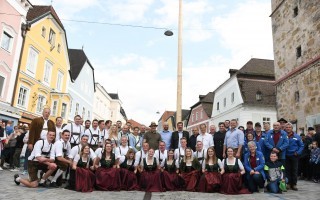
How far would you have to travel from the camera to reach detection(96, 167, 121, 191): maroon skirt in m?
7.19

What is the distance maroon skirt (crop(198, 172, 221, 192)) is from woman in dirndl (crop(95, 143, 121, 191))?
227 centimetres

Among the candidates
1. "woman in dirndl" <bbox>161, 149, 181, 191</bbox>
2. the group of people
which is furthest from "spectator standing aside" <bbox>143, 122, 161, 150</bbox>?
"woman in dirndl" <bbox>161, 149, 181, 191</bbox>

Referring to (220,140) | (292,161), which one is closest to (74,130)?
(220,140)

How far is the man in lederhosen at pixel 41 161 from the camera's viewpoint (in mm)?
7027

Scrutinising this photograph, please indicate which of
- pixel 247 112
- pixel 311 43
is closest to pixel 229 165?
pixel 311 43

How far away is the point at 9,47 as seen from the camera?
17.1 metres

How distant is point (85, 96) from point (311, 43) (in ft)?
81.1

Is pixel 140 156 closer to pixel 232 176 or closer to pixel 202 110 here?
pixel 232 176

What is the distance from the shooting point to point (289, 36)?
613 inches

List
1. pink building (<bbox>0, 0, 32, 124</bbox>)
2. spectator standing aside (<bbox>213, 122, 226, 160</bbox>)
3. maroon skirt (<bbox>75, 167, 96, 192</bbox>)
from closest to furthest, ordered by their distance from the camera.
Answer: maroon skirt (<bbox>75, 167, 96, 192</bbox>) → spectator standing aside (<bbox>213, 122, 226, 160</bbox>) → pink building (<bbox>0, 0, 32, 124</bbox>)

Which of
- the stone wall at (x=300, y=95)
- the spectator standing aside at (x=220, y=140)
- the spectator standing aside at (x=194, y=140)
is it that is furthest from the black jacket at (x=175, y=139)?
the stone wall at (x=300, y=95)

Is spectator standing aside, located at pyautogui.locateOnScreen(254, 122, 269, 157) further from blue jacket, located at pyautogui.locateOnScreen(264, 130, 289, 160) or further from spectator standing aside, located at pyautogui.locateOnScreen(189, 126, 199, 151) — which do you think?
spectator standing aside, located at pyautogui.locateOnScreen(189, 126, 199, 151)

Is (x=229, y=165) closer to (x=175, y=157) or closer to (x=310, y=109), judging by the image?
(x=175, y=157)

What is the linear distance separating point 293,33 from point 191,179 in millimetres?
11736
